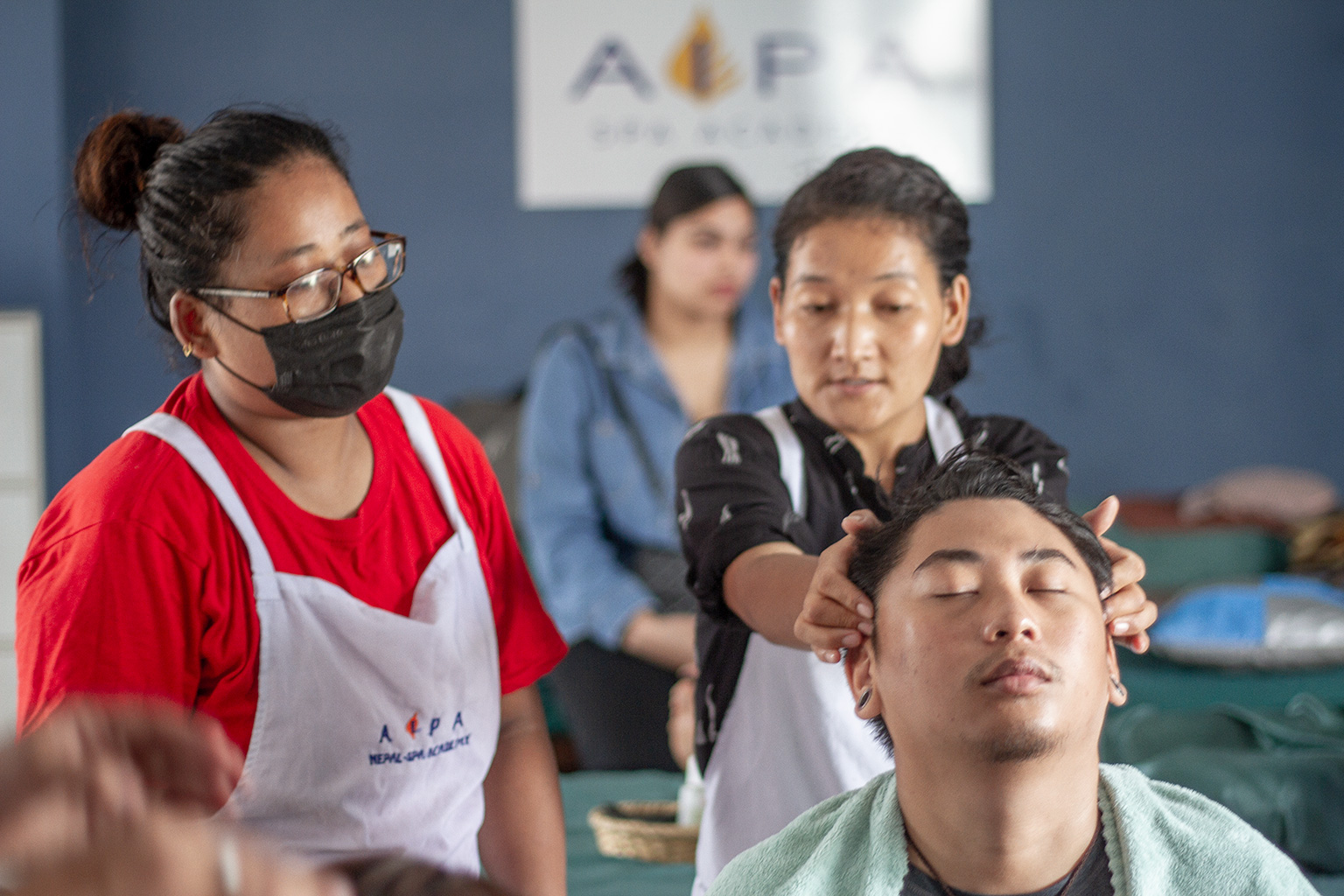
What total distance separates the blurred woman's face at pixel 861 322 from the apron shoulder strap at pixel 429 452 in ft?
1.47

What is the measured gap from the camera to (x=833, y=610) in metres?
1.16

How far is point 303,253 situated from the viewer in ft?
3.89

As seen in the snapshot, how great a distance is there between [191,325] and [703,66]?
3.27m

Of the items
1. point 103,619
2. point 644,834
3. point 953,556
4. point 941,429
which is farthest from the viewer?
point 644,834

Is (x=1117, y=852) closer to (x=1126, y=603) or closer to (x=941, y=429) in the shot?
(x=1126, y=603)

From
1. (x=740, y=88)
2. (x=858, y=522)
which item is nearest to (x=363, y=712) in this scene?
(x=858, y=522)

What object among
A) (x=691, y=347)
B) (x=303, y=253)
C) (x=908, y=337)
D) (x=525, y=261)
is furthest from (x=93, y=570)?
(x=525, y=261)

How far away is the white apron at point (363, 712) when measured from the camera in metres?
1.17

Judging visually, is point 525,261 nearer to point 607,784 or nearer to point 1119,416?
point 1119,416

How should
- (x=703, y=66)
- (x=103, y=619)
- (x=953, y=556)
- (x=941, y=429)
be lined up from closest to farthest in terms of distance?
1. (x=103, y=619)
2. (x=953, y=556)
3. (x=941, y=429)
4. (x=703, y=66)

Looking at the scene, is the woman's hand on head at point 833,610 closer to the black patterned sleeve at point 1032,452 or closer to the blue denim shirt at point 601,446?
the black patterned sleeve at point 1032,452

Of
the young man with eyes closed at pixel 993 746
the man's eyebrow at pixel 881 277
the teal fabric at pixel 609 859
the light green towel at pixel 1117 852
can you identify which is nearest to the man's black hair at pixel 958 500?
the young man with eyes closed at pixel 993 746

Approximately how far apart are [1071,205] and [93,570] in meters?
3.86

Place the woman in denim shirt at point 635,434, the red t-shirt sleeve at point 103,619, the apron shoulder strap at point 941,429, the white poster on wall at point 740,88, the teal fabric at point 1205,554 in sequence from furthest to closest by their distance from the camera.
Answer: the white poster on wall at point 740,88 → the teal fabric at point 1205,554 → the woman in denim shirt at point 635,434 → the apron shoulder strap at point 941,429 → the red t-shirt sleeve at point 103,619
